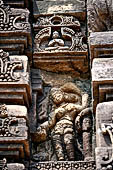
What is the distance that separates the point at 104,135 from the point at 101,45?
71cm

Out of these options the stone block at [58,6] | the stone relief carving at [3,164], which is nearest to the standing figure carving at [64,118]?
the stone relief carving at [3,164]

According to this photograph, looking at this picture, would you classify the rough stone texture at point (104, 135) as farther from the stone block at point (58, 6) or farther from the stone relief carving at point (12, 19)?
the stone block at point (58, 6)

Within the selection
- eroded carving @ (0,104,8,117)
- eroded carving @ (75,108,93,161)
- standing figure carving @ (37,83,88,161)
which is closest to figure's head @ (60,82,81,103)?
standing figure carving @ (37,83,88,161)

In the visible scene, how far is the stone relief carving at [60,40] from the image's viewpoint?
161 inches

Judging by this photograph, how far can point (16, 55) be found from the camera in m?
3.98

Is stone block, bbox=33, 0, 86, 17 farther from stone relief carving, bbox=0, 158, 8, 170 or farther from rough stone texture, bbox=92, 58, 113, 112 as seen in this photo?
stone relief carving, bbox=0, 158, 8, 170

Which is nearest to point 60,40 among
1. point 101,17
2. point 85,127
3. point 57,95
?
point 101,17

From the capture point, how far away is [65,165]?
3527 mm

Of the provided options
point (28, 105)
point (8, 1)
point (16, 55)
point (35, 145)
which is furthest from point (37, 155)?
point (8, 1)

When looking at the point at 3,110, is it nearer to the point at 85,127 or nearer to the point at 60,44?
the point at 85,127

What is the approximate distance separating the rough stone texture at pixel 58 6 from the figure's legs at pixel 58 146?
3.57ft

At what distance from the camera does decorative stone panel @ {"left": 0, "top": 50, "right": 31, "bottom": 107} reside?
146 inches

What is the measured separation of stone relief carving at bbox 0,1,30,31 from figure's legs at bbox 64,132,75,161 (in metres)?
0.85

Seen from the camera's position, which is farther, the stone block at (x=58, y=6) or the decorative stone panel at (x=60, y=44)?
the stone block at (x=58, y=6)
